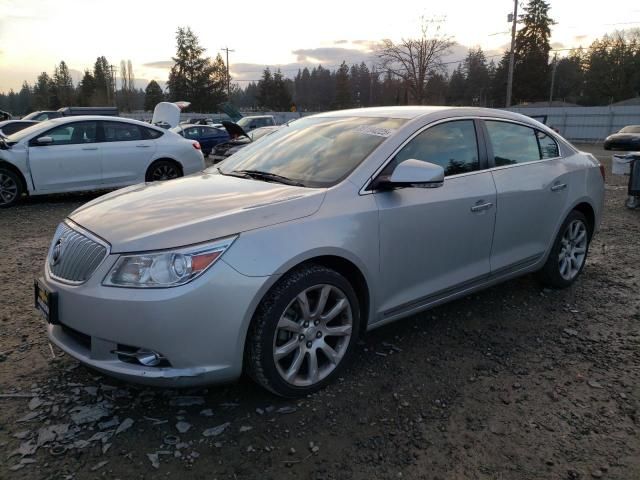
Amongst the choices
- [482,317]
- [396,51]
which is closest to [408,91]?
[396,51]

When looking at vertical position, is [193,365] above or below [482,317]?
above

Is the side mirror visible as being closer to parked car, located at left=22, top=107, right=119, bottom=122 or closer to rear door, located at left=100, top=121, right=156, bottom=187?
rear door, located at left=100, top=121, right=156, bottom=187

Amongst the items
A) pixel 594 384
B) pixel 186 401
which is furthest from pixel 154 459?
pixel 594 384

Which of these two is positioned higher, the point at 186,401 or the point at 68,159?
the point at 68,159

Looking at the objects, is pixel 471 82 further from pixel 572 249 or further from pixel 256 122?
pixel 572 249

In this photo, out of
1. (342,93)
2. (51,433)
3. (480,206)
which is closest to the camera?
(51,433)

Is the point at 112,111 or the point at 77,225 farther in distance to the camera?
the point at 112,111

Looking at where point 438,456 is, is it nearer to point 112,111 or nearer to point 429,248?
point 429,248

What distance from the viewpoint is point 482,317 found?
4148mm

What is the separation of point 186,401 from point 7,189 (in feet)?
24.3

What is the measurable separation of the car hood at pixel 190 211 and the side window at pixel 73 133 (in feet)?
20.5

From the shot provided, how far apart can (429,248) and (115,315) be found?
194 centimetres

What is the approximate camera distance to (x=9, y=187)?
859cm

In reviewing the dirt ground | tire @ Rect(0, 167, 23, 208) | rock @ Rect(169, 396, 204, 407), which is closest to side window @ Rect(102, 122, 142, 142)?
tire @ Rect(0, 167, 23, 208)
